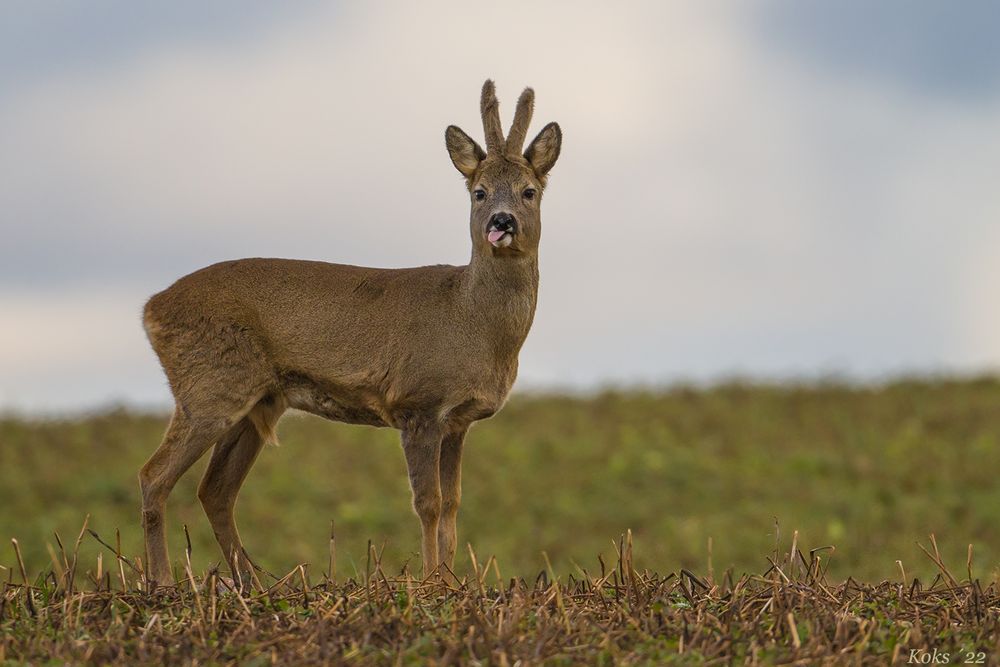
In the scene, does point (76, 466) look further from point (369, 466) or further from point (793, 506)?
point (793, 506)

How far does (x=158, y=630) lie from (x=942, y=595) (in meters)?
3.93

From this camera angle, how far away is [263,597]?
6656mm

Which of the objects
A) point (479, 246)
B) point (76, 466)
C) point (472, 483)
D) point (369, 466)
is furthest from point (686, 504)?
point (479, 246)

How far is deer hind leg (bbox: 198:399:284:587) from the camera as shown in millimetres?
8656

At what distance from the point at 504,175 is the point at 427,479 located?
1879 millimetres

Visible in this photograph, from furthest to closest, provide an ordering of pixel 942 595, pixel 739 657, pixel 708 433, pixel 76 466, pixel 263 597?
pixel 708 433, pixel 76 466, pixel 942 595, pixel 263 597, pixel 739 657

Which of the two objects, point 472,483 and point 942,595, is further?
point 472,483

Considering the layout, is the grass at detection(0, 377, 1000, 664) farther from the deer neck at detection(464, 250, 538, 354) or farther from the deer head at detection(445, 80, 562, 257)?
the deer head at detection(445, 80, 562, 257)

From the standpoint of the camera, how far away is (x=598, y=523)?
17875 mm

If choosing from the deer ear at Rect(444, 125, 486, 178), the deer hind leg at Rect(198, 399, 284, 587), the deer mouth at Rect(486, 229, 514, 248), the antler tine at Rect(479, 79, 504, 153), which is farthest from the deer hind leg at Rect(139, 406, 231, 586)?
the antler tine at Rect(479, 79, 504, 153)
